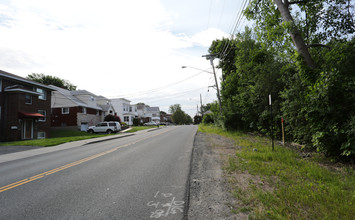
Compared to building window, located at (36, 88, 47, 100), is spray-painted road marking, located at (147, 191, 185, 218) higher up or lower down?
lower down

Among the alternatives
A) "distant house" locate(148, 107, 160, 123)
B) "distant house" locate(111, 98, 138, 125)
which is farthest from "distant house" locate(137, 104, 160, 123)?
"distant house" locate(111, 98, 138, 125)

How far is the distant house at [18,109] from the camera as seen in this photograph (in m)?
18.8

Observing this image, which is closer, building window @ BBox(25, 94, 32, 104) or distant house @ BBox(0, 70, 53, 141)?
distant house @ BBox(0, 70, 53, 141)

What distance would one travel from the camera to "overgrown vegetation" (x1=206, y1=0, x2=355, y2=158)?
19.4ft

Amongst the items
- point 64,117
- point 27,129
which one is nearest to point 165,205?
point 27,129

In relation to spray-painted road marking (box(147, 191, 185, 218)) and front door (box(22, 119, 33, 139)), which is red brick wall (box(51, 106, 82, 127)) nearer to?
front door (box(22, 119, 33, 139))

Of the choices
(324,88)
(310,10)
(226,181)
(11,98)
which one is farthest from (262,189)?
(11,98)

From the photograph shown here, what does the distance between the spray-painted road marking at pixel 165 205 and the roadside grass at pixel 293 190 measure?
1060 millimetres

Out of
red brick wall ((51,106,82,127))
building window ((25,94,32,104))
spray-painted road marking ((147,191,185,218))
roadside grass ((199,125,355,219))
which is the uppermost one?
building window ((25,94,32,104))

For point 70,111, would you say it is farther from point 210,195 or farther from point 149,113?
point 149,113

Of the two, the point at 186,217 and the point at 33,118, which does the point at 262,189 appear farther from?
the point at 33,118

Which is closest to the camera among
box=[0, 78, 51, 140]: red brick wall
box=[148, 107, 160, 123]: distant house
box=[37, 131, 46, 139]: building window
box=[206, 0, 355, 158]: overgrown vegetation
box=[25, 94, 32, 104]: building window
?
box=[206, 0, 355, 158]: overgrown vegetation

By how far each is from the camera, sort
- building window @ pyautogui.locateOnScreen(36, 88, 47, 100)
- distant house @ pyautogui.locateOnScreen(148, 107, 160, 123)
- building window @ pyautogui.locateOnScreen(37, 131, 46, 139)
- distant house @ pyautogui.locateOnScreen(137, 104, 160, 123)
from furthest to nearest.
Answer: distant house @ pyautogui.locateOnScreen(148, 107, 160, 123) < distant house @ pyautogui.locateOnScreen(137, 104, 160, 123) < building window @ pyautogui.locateOnScreen(36, 88, 47, 100) < building window @ pyautogui.locateOnScreen(37, 131, 46, 139)

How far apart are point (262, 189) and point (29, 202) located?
491 centimetres
